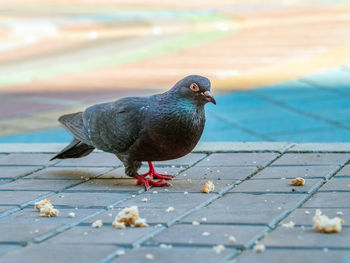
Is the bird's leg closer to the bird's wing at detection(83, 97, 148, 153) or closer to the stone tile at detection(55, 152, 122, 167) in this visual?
the bird's wing at detection(83, 97, 148, 153)

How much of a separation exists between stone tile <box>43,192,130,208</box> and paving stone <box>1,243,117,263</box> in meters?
0.74

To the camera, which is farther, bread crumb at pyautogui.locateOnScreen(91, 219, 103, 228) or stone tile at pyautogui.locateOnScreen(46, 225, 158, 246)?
bread crumb at pyautogui.locateOnScreen(91, 219, 103, 228)

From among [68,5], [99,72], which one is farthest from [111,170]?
[68,5]

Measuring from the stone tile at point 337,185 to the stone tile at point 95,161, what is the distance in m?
1.47

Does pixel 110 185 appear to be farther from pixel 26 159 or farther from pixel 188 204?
pixel 26 159

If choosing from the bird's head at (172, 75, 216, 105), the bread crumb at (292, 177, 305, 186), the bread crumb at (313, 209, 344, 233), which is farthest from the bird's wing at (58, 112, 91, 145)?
the bread crumb at (313, 209, 344, 233)

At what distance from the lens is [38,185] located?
4.78 metres

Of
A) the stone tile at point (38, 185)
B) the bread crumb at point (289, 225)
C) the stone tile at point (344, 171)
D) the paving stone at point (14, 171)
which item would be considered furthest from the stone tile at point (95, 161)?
the bread crumb at point (289, 225)

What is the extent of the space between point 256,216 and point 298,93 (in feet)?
14.8

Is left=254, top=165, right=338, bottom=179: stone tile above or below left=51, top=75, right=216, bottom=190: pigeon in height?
below

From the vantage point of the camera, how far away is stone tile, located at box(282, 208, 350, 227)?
3.72m

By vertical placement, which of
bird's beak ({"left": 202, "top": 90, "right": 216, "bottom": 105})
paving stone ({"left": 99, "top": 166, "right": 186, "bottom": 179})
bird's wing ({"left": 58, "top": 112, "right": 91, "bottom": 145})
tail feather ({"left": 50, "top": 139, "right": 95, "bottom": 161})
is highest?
bird's beak ({"left": 202, "top": 90, "right": 216, "bottom": 105})

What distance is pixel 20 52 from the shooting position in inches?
521

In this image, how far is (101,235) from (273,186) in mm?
1207
